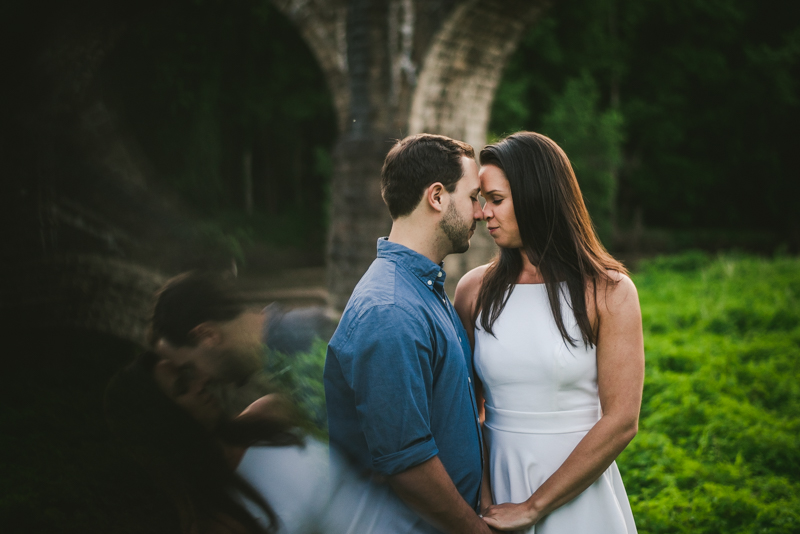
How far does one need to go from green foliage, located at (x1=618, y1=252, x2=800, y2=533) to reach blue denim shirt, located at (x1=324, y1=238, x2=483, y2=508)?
224cm

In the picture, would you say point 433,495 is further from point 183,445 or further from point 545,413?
point 183,445

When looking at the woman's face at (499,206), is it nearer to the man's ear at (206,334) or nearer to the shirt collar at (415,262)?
the shirt collar at (415,262)

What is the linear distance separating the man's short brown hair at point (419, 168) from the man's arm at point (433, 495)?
2.31 feet

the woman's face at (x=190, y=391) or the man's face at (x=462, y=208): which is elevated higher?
the man's face at (x=462, y=208)

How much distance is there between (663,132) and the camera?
23.5 m

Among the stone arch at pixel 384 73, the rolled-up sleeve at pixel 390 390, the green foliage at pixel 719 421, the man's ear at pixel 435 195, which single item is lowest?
the green foliage at pixel 719 421

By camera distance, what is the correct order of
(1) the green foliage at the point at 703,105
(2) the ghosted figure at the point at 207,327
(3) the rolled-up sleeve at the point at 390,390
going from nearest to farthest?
1. (2) the ghosted figure at the point at 207,327
2. (3) the rolled-up sleeve at the point at 390,390
3. (1) the green foliage at the point at 703,105

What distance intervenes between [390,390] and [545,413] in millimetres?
660

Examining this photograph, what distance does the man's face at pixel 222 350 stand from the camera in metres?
0.74

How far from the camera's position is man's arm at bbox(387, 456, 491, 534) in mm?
1427

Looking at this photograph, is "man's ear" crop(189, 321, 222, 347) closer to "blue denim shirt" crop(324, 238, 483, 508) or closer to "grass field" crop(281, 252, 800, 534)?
"grass field" crop(281, 252, 800, 534)

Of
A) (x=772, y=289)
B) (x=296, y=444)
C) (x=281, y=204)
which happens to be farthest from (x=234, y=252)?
(x=772, y=289)

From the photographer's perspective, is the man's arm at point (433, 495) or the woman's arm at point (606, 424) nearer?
the man's arm at point (433, 495)

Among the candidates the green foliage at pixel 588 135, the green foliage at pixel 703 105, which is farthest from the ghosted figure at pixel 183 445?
the green foliage at pixel 703 105
